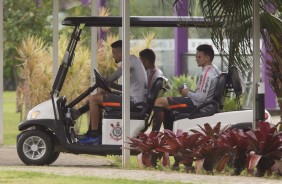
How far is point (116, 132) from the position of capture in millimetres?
15227

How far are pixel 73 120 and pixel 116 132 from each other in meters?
0.68

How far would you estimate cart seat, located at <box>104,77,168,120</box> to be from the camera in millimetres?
15219

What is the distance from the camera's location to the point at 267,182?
12422 mm

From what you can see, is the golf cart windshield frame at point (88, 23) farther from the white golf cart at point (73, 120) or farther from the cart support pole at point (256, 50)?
the cart support pole at point (256, 50)

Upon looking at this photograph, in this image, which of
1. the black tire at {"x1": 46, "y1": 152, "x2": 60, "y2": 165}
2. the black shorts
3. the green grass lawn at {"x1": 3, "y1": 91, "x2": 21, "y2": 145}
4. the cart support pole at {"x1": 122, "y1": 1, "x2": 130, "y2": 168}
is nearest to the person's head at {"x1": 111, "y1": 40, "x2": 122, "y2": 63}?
the cart support pole at {"x1": 122, "y1": 1, "x2": 130, "y2": 168}

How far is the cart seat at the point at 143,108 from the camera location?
49.9 ft

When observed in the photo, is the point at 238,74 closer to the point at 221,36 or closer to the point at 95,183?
the point at 221,36

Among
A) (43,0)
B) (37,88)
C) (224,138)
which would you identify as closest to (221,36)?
(224,138)

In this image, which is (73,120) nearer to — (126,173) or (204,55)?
(204,55)

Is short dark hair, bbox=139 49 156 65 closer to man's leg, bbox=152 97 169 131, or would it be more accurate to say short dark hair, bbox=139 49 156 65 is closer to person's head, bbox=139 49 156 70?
person's head, bbox=139 49 156 70

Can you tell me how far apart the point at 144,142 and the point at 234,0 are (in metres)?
2.04

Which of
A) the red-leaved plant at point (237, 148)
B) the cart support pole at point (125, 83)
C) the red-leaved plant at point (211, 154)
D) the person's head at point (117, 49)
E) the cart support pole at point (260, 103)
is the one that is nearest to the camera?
the red-leaved plant at point (237, 148)

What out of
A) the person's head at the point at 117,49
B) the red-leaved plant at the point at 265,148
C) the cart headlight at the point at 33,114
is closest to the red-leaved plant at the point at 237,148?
the red-leaved plant at the point at 265,148

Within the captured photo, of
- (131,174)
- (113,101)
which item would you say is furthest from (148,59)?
(131,174)
